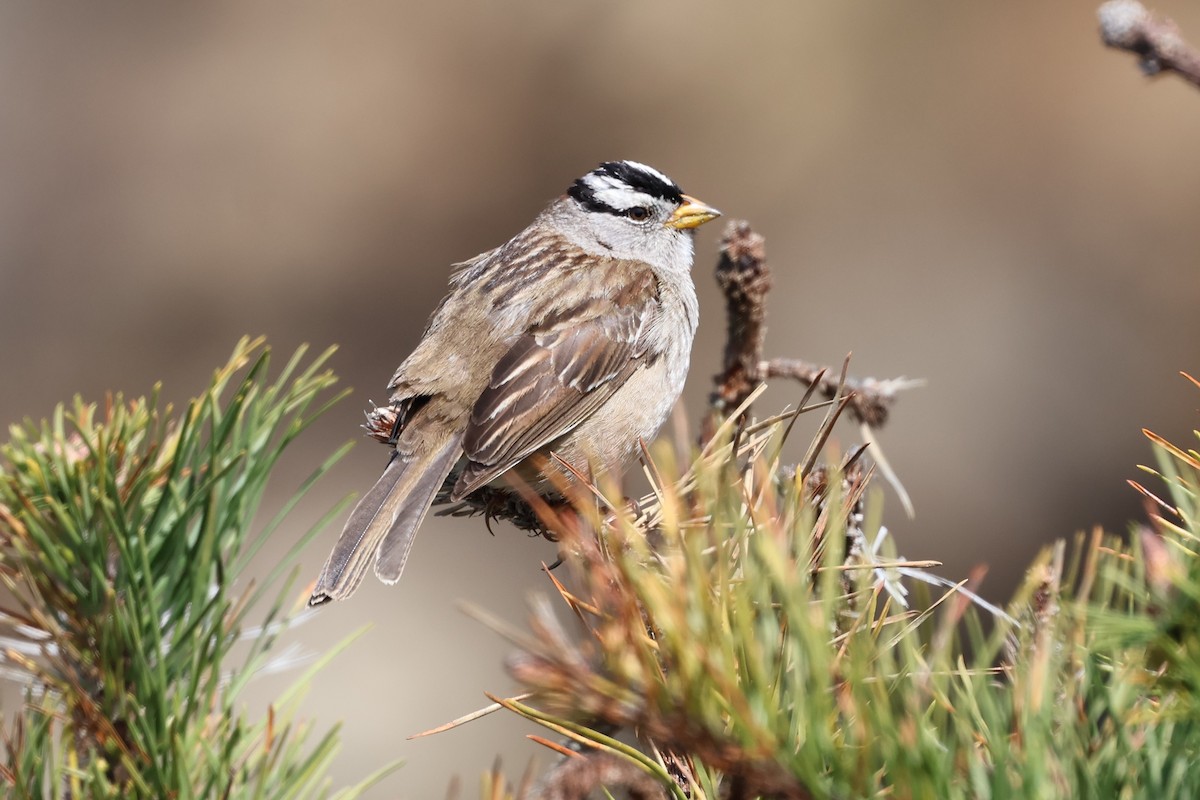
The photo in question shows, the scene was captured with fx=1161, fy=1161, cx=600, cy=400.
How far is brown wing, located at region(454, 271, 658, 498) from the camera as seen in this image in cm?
258

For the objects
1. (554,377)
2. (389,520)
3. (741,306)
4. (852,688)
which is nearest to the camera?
(852,688)

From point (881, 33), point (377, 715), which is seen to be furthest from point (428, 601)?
point (881, 33)

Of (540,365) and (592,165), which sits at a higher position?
(592,165)

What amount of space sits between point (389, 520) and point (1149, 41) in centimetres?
166

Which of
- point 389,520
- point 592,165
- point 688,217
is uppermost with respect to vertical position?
point 592,165

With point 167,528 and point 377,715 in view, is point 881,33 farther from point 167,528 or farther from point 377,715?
point 167,528

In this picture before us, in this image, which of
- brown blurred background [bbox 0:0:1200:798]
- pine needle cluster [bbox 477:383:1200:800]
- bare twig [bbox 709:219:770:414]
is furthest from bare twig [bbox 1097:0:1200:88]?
brown blurred background [bbox 0:0:1200:798]

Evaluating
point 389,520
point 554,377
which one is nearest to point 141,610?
point 389,520

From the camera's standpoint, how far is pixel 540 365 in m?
2.82

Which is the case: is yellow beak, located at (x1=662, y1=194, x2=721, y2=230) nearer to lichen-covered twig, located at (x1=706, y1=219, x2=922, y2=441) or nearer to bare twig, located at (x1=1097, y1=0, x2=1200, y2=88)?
lichen-covered twig, located at (x1=706, y1=219, x2=922, y2=441)

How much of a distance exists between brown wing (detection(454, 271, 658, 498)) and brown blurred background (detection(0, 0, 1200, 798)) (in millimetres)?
2014

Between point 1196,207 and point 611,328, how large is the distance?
3590 mm

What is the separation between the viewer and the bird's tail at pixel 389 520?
7.22ft

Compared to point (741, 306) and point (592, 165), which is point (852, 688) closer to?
point (741, 306)
